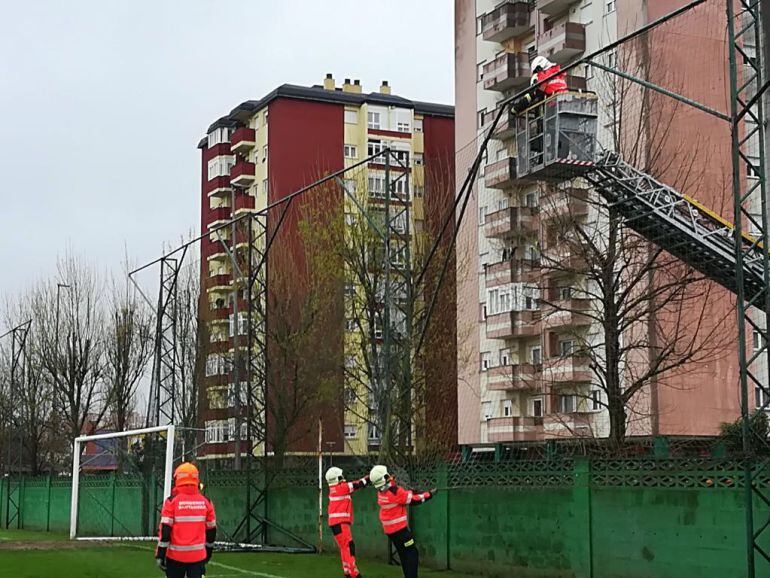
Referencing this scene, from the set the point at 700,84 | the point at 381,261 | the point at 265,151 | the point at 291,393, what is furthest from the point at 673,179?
the point at 265,151

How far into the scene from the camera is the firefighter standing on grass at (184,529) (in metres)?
12.9

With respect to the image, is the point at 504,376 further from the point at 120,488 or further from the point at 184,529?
the point at 184,529

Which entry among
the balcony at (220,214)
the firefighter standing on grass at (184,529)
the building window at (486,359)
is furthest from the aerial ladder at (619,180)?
the balcony at (220,214)

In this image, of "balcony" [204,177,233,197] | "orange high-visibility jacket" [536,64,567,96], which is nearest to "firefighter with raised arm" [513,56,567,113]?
"orange high-visibility jacket" [536,64,567,96]

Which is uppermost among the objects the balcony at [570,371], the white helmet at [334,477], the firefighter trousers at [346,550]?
the balcony at [570,371]

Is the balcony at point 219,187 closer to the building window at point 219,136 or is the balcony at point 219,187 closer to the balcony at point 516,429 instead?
the building window at point 219,136

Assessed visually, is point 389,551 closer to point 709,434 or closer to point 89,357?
point 709,434

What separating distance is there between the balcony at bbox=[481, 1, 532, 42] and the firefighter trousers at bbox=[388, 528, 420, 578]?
113 feet

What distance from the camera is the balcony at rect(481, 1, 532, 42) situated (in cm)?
4756

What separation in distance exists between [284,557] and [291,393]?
2018 centimetres

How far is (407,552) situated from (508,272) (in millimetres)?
19743

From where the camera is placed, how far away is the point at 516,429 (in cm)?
4038

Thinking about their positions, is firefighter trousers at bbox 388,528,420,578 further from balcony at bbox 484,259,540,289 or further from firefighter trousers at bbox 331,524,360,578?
balcony at bbox 484,259,540,289

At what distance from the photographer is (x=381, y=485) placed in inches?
674
